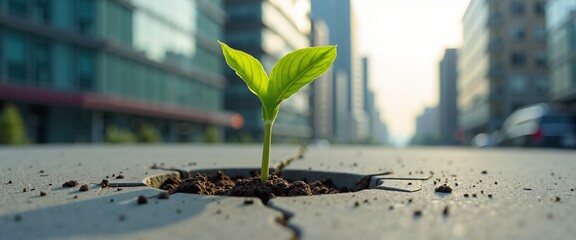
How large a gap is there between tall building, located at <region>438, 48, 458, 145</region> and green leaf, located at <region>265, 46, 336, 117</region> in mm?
113973

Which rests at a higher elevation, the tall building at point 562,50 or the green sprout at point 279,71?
the tall building at point 562,50

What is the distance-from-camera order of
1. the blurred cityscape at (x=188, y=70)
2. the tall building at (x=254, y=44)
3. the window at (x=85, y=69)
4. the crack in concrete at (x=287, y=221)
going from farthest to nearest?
the tall building at (x=254, y=44) → the window at (x=85, y=69) → the blurred cityscape at (x=188, y=70) → the crack in concrete at (x=287, y=221)

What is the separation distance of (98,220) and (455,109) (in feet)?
405

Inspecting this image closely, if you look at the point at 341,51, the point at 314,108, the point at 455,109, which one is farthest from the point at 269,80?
the point at 341,51

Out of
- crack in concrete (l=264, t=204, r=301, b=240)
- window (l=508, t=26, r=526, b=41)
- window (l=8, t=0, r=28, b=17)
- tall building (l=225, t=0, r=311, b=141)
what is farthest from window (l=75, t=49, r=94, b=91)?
window (l=508, t=26, r=526, b=41)

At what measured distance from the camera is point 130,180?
2.37 metres

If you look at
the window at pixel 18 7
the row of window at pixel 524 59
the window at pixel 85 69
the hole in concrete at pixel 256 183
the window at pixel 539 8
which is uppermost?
the window at pixel 539 8

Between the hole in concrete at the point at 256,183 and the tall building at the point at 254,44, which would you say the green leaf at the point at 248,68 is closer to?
the hole in concrete at the point at 256,183

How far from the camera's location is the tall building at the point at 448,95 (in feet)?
373

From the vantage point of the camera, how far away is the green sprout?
2033 mm

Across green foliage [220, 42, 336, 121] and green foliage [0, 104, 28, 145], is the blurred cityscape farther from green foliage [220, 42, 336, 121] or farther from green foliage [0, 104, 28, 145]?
green foliage [220, 42, 336, 121]

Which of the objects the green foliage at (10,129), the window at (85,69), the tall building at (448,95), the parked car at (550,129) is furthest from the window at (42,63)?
the tall building at (448,95)

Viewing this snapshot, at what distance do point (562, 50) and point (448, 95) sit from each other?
3657 inches

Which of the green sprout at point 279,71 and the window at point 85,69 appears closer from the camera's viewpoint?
the green sprout at point 279,71
